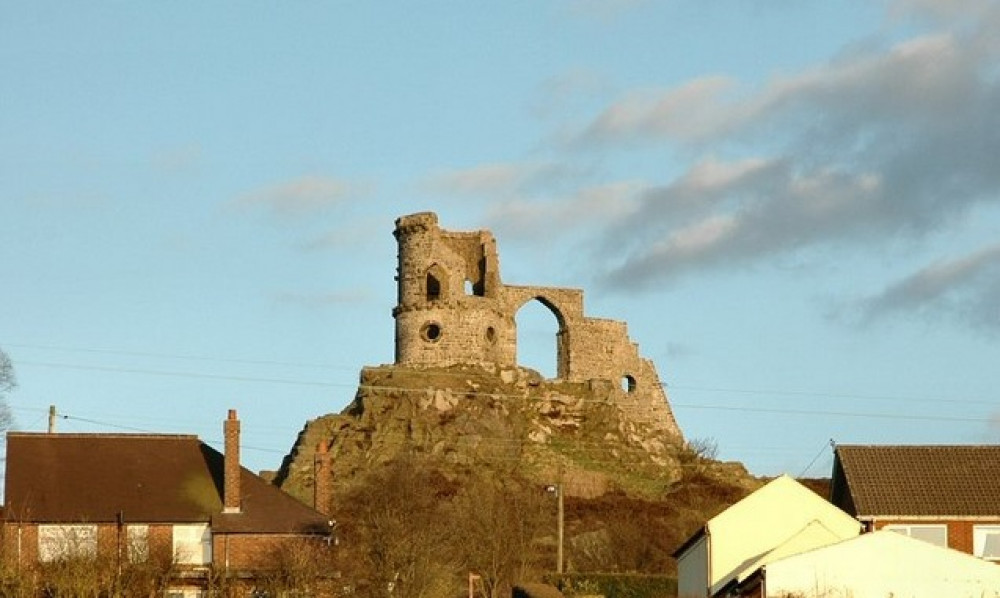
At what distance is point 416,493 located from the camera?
221 ft

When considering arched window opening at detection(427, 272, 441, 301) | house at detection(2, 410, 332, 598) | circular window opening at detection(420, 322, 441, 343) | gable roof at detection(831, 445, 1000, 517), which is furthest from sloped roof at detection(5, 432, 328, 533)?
arched window opening at detection(427, 272, 441, 301)

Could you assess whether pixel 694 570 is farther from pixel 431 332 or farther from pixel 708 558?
pixel 431 332

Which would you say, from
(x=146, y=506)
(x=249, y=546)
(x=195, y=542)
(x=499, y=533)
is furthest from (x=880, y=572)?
(x=499, y=533)

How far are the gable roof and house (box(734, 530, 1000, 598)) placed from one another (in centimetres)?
898

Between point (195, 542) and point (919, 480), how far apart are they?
18.6 meters

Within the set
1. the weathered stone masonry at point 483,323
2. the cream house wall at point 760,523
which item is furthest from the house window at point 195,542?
the weathered stone masonry at point 483,323

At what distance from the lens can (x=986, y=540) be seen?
52.8 meters

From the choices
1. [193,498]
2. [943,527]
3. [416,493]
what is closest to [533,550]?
[416,493]

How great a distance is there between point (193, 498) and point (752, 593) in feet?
62.1

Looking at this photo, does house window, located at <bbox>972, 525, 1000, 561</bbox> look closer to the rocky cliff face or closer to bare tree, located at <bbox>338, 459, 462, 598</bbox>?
bare tree, located at <bbox>338, 459, 462, 598</bbox>

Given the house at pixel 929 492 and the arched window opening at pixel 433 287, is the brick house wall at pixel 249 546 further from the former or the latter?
the arched window opening at pixel 433 287

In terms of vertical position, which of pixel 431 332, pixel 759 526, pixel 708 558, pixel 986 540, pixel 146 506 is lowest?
pixel 708 558

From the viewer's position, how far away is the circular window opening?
3620 inches

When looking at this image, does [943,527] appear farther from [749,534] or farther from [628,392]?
[628,392]
